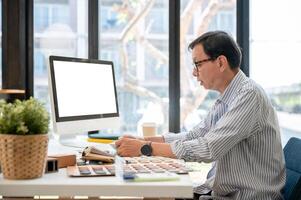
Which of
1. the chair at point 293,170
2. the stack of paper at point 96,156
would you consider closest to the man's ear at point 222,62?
the chair at point 293,170

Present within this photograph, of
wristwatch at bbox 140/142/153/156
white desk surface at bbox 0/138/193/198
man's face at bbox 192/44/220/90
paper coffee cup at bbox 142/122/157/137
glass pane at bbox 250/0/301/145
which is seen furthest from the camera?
glass pane at bbox 250/0/301/145

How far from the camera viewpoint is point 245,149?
65.2 inches

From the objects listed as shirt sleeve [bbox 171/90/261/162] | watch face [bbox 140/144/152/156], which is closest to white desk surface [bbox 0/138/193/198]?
shirt sleeve [bbox 171/90/261/162]

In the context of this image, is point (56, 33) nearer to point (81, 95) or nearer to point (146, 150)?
point (81, 95)

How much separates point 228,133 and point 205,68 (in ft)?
1.29

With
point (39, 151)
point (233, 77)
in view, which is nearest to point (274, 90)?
point (233, 77)

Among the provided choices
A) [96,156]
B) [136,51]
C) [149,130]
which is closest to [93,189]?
[96,156]

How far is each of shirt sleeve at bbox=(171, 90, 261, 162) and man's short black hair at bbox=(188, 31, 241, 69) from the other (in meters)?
0.23

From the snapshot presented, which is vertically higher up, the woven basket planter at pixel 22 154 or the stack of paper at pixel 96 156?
the woven basket planter at pixel 22 154

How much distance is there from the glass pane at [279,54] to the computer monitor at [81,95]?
1812 mm

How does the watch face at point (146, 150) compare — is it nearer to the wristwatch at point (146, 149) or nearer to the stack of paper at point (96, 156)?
the wristwatch at point (146, 149)

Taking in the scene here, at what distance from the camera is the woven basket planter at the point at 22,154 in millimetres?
1215

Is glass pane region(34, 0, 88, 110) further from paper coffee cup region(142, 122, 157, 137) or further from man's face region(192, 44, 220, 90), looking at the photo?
man's face region(192, 44, 220, 90)

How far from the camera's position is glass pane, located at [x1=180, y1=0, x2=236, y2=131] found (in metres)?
3.71
